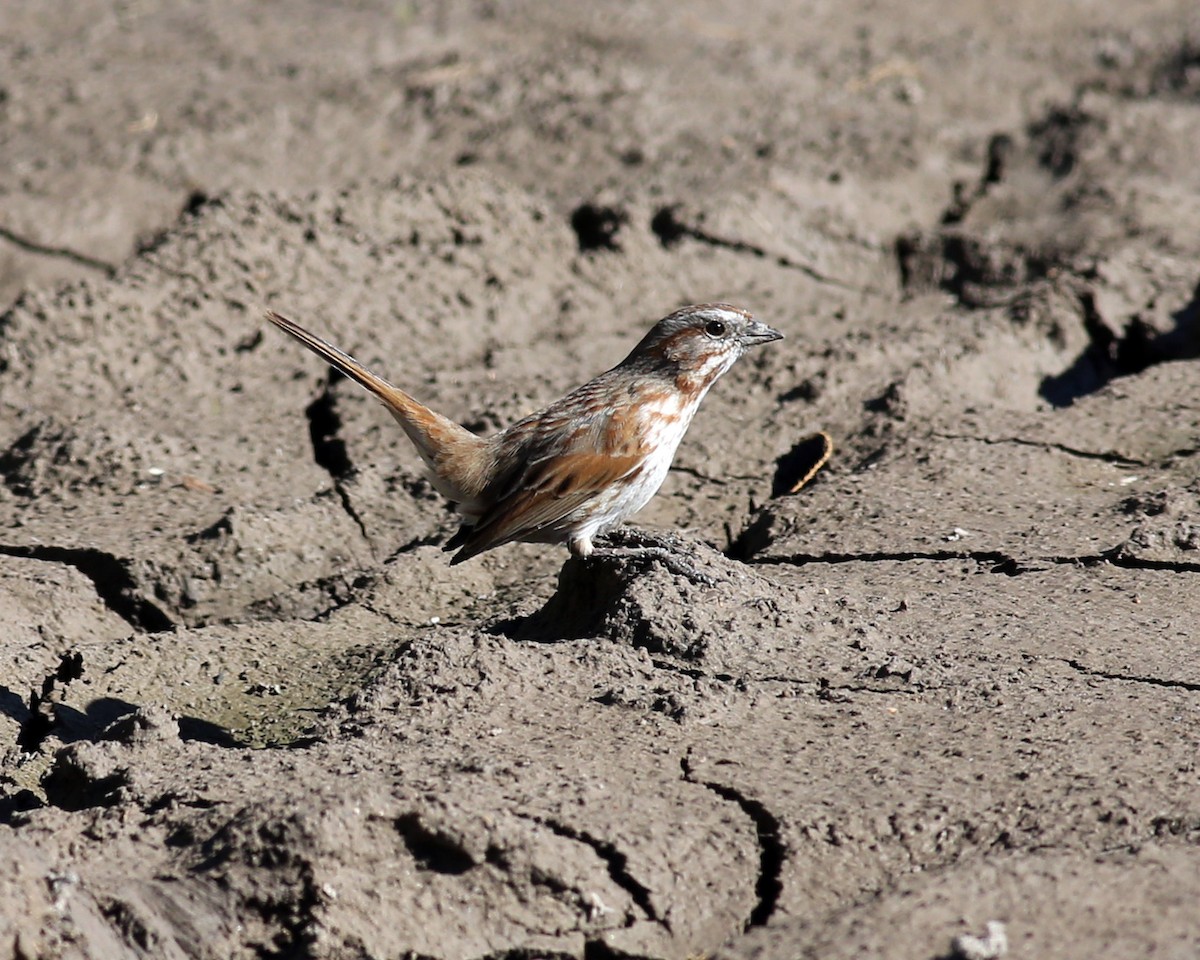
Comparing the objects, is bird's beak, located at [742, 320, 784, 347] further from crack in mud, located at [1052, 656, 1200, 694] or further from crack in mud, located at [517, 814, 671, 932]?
crack in mud, located at [517, 814, 671, 932]

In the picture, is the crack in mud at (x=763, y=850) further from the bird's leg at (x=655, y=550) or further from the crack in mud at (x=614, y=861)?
the bird's leg at (x=655, y=550)

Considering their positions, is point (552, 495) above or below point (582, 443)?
below

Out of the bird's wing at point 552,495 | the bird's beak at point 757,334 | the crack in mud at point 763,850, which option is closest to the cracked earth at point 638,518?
the crack in mud at point 763,850

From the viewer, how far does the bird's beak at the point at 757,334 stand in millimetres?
5227

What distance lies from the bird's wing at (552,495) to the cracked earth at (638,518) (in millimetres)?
299

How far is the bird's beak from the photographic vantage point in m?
5.23

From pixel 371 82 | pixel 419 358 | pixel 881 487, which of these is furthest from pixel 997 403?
pixel 371 82

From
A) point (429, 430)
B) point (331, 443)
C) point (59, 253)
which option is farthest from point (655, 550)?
point (59, 253)

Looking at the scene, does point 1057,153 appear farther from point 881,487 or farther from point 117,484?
point 117,484

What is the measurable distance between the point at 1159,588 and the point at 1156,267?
110 inches

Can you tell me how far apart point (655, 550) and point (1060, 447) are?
2.04 meters

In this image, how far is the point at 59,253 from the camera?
7324 mm

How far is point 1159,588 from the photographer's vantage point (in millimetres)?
4621

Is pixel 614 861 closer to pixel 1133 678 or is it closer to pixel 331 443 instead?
pixel 1133 678
